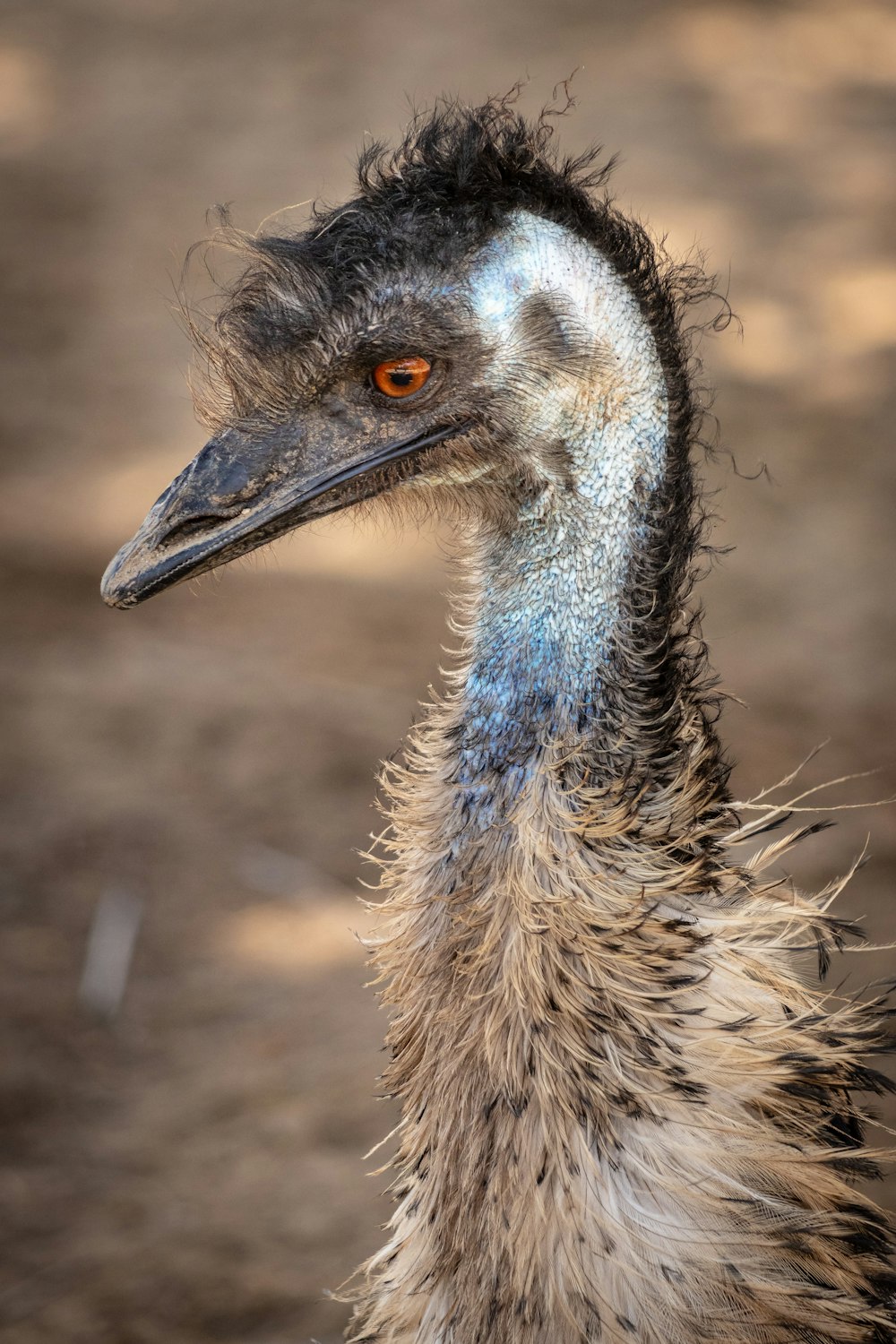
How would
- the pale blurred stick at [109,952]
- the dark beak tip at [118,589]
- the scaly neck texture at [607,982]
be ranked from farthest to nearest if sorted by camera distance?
the pale blurred stick at [109,952], the dark beak tip at [118,589], the scaly neck texture at [607,982]

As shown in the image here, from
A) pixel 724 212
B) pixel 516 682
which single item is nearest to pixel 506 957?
pixel 516 682

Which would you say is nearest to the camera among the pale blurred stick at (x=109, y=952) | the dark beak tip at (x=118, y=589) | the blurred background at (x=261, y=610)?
the dark beak tip at (x=118, y=589)

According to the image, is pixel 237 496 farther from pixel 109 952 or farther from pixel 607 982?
pixel 109 952

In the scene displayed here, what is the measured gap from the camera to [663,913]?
2.00 m

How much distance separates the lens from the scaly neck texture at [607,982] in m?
1.96

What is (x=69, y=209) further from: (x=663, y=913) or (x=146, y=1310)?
(x=663, y=913)

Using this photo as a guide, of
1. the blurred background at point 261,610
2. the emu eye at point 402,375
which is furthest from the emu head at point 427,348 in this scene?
the blurred background at point 261,610

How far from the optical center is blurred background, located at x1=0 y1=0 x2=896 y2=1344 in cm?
353

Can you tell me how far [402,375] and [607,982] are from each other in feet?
2.89

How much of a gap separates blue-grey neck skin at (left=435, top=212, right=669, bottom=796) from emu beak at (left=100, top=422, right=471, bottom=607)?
0.15 meters

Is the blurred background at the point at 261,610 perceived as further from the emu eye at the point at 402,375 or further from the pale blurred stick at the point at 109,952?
the emu eye at the point at 402,375

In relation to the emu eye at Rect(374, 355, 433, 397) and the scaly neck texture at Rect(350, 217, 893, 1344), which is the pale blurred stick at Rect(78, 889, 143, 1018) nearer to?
the scaly neck texture at Rect(350, 217, 893, 1344)

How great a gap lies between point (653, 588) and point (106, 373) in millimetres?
4875

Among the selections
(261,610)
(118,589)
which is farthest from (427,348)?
(261,610)
